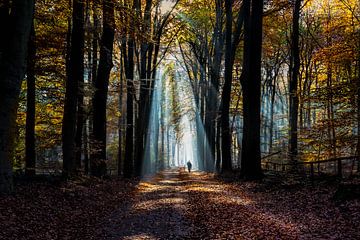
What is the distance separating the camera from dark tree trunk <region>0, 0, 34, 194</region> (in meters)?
10.3

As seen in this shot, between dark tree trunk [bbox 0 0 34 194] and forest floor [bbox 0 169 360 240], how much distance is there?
93cm

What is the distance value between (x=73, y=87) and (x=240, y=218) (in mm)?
8513

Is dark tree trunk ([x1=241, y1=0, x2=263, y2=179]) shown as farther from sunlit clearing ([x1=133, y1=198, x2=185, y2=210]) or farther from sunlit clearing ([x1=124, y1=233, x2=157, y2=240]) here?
sunlit clearing ([x1=124, y1=233, x2=157, y2=240])

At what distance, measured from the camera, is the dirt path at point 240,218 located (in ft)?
27.4

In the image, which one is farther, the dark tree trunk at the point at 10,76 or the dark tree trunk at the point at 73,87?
the dark tree trunk at the point at 73,87

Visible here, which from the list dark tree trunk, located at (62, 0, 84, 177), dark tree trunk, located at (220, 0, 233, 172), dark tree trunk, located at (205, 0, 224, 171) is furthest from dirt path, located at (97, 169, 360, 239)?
dark tree trunk, located at (205, 0, 224, 171)

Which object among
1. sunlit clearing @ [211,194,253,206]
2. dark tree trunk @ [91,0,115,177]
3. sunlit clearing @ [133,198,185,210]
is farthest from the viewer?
dark tree trunk @ [91,0,115,177]

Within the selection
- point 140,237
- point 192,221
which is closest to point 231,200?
point 192,221

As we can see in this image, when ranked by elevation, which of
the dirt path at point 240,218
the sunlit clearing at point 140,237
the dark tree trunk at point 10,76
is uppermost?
the dark tree trunk at point 10,76

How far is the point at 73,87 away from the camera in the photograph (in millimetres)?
15328

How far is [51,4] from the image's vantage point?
51.5ft

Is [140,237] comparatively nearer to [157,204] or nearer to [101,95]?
[157,204]

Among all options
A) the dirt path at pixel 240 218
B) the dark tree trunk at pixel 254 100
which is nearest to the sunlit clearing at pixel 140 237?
the dirt path at pixel 240 218

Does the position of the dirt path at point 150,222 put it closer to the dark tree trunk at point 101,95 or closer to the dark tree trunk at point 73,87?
the dark tree trunk at point 73,87
